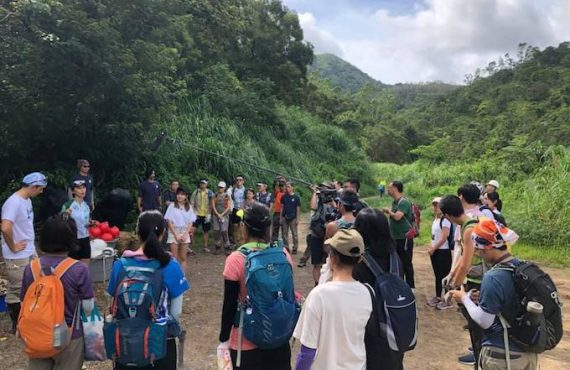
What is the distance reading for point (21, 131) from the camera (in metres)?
8.60

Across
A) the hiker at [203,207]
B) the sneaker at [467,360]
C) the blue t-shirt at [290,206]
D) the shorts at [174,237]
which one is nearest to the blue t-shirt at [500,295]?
the sneaker at [467,360]

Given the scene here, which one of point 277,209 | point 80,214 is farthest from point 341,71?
point 80,214

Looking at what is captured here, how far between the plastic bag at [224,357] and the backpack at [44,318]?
959 mm

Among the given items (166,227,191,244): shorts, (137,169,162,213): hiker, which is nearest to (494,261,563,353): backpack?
(166,227,191,244): shorts

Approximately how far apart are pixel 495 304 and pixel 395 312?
2.03 feet

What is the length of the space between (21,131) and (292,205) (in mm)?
5468

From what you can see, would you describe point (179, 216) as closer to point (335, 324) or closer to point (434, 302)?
point (434, 302)

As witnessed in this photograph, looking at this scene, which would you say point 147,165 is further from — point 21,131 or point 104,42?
point 104,42

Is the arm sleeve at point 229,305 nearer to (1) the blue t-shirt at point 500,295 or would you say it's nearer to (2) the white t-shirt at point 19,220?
(1) the blue t-shirt at point 500,295

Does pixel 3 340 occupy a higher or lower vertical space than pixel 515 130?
lower

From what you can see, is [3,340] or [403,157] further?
[403,157]

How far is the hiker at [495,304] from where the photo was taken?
103 inches

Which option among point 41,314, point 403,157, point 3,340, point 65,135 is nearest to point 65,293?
point 41,314

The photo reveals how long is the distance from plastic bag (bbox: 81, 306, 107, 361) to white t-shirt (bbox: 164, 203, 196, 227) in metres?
4.30
